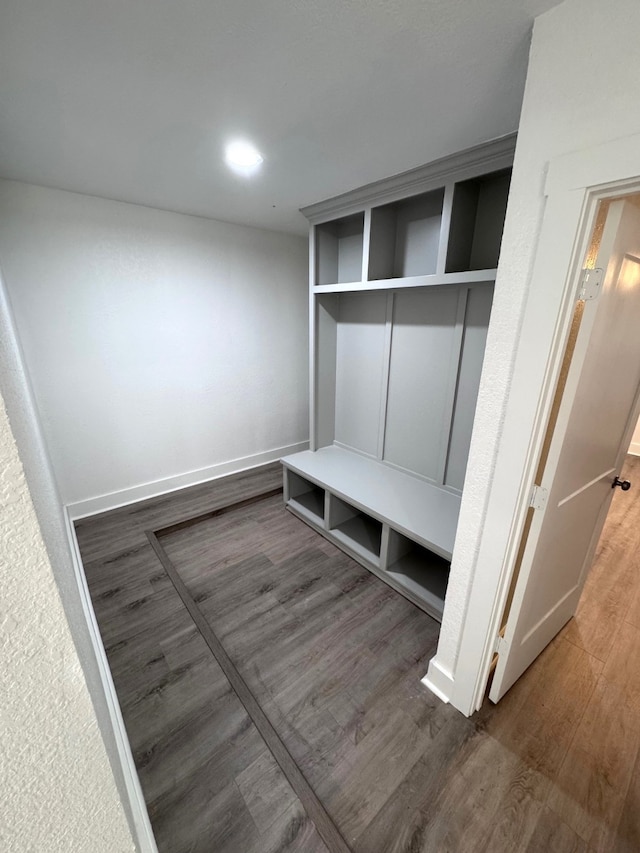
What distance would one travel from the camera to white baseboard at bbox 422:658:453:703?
148 centimetres

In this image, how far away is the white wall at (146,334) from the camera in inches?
90.8

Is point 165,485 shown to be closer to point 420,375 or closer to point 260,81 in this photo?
point 420,375

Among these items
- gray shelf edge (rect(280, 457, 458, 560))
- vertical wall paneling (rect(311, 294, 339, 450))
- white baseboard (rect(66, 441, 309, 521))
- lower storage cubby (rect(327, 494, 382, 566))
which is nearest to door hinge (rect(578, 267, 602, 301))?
gray shelf edge (rect(280, 457, 458, 560))

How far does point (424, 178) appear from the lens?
180 centimetres

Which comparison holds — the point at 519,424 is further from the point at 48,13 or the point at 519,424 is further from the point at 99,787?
the point at 48,13

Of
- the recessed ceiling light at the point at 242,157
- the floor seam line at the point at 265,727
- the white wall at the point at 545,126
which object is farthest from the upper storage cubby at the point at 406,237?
the floor seam line at the point at 265,727

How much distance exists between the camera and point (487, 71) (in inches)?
43.3

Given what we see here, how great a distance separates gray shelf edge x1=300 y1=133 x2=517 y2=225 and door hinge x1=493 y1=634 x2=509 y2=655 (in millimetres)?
2053

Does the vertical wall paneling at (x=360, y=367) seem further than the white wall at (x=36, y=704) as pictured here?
Yes

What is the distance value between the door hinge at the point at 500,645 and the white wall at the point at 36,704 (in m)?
1.42

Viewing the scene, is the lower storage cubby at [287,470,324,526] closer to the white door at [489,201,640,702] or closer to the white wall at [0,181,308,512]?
the white wall at [0,181,308,512]

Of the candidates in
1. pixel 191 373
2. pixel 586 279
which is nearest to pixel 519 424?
pixel 586 279

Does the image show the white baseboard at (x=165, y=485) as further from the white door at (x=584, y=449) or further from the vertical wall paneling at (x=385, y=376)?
the white door at (x=584, y=449)

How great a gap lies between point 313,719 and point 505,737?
0.78 metres
